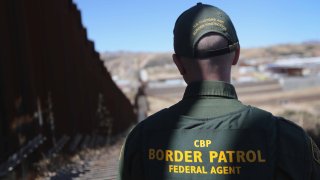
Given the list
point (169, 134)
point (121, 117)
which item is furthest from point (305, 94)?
point (169, 134)

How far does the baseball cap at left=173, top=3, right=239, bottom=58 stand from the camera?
2.00 meters

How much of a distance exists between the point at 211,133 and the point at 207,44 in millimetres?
333

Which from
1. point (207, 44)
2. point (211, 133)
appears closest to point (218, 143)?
point (211, 133)

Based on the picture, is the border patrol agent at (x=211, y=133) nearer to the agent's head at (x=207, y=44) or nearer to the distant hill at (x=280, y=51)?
the agent's head at (x=207, y=44)

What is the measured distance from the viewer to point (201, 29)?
201 cm

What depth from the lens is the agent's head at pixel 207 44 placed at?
200cm

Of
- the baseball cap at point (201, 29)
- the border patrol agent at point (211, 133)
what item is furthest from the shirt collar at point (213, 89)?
the baseball cap at point (201, 29)

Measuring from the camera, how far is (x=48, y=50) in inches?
333

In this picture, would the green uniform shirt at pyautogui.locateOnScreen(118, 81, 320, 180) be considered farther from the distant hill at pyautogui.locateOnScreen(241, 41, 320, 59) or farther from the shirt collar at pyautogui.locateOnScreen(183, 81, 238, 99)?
the distant hill at pyautogui.locateOnScreen(241, 41, 320, 59)

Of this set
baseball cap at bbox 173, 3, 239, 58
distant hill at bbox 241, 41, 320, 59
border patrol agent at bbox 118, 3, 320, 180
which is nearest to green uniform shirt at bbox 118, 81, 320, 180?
border patrol agent at bbox 118, 3, 320, 180

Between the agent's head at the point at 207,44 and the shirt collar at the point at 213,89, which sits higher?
the agent's head at the point at 207,44

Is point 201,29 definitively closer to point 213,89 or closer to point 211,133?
point 213,89

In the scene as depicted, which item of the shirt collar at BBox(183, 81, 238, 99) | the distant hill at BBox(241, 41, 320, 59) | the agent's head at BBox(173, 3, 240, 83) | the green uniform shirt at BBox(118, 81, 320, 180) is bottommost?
the green uniform shirt at BBox(118, 81, 320, 180)

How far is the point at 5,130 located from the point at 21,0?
1.73 m
